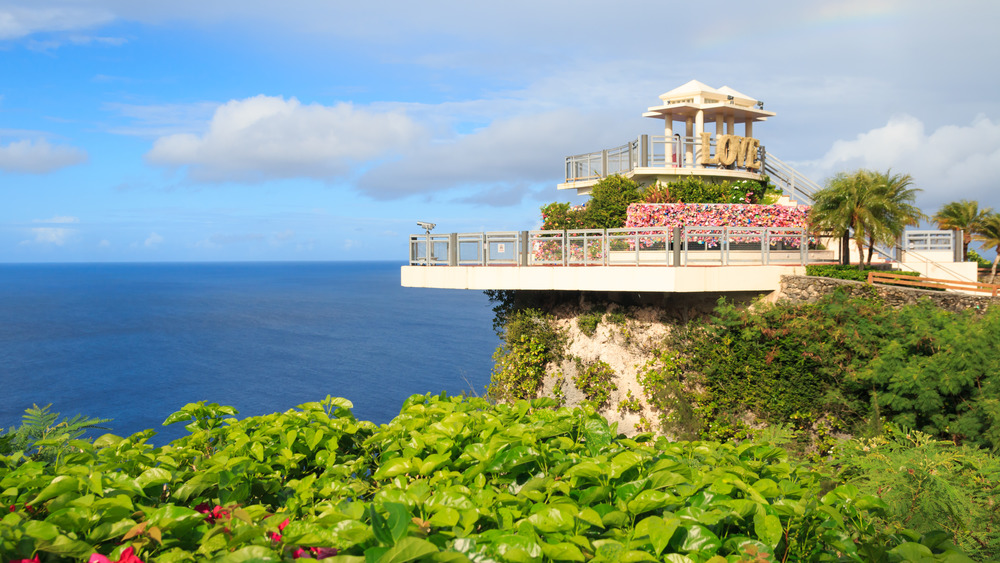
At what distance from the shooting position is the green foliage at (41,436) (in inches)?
169

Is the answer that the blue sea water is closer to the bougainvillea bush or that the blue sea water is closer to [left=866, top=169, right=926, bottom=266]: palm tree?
[left=866, top=169, right=926, bottom=266]: palm tree

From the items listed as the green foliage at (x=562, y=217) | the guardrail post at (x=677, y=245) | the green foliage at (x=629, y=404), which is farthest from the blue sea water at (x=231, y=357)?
the guardrail post at (x=677, y=245)

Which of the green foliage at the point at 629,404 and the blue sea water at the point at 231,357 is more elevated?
the green foliage at the point at 629,404

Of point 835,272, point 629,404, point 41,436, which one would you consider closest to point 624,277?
point 629,404

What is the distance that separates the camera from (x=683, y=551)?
2.63 m

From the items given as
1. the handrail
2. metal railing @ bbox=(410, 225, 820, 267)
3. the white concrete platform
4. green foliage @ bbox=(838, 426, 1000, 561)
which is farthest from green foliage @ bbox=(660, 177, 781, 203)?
green foliage @ bbox=(838, 426, 1000, 561)

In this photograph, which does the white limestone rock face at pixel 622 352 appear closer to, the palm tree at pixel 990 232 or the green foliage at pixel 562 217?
the green foliage at pixel 562 217

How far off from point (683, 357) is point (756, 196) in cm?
1306

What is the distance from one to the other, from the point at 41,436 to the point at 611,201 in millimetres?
20260

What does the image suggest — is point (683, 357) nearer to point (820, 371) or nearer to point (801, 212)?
point (820, 371)

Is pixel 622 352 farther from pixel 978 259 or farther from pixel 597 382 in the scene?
pixel 978 259

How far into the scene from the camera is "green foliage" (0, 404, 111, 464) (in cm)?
430

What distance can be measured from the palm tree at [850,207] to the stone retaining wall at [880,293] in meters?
1.92

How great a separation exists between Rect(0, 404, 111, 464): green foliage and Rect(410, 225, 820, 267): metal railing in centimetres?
1151
